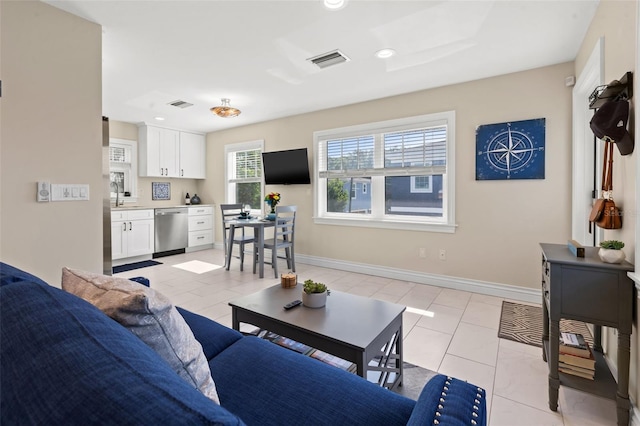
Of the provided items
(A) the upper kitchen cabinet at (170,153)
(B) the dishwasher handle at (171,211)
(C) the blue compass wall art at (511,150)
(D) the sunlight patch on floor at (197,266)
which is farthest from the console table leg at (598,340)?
(A) the upper kitchen cabinet at (170,153)

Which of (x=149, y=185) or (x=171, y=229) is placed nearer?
(x=171, y=229)

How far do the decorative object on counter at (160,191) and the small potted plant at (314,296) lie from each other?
5.26 m

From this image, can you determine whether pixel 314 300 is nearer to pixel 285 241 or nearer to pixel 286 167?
pixel 285 241

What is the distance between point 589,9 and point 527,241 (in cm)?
210

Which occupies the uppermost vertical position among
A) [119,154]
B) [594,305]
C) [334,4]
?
[334,4]

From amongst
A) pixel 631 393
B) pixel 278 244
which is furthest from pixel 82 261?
pixel 631 393

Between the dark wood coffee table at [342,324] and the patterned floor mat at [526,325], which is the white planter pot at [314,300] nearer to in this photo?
the dark wood coffee table at [342,324]

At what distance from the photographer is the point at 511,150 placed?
3285mm

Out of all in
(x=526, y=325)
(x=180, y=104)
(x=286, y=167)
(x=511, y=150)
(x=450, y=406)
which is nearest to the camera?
(x=450, y=406)

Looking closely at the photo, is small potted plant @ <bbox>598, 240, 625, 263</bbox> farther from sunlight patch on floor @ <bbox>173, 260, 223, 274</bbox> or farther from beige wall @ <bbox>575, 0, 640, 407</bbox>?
sunlight patch on floor @ <bbox>173, 260, 223, 274</bbox>

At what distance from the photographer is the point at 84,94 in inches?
88.8

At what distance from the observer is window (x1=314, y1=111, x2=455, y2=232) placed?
3.81 m

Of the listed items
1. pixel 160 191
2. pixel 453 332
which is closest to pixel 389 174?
pixel 453 332

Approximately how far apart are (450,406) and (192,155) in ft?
21.3
